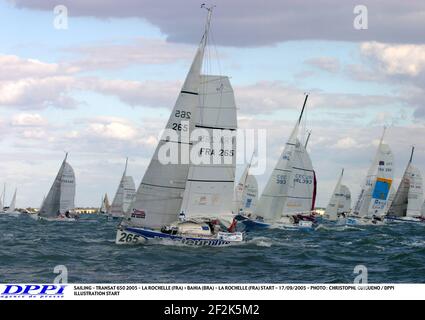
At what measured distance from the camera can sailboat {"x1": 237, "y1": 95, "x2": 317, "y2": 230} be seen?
2488 inches

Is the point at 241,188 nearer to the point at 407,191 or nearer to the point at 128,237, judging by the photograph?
the point at 407,191

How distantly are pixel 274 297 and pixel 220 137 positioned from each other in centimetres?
2818

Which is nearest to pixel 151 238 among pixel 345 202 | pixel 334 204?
pixel 334 204

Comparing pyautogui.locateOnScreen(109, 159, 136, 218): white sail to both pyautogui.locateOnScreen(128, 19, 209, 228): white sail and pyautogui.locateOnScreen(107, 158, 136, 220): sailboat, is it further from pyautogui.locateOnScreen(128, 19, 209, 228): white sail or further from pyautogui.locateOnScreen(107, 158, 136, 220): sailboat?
pyautogui.locateOnScreen(128, 19, 209, 228): white sail

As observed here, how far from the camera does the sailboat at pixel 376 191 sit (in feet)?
290

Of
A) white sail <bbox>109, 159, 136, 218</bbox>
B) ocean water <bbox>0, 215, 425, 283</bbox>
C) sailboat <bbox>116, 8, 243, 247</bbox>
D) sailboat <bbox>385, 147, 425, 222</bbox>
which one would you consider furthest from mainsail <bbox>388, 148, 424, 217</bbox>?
sailboat <bbox>116, 8, 243, 247</bbox>

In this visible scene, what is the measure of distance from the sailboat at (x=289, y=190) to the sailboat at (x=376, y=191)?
24.5 metres

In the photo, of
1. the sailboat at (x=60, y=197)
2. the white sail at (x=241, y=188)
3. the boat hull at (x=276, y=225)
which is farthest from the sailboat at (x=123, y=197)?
the boat hull at (x=276, y=225)

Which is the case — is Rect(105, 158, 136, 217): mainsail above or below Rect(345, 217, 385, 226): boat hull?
above

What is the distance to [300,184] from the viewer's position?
64500mm

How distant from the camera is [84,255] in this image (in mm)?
31203

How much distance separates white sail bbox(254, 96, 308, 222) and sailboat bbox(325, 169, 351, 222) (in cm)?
4180

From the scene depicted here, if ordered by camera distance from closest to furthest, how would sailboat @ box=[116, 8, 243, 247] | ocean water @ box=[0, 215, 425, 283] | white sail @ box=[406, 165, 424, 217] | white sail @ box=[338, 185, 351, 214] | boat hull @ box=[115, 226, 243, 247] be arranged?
ocean water @ box=[0, 215, 425, 283] < boat hull @ box=[115, 226, 243, 247] < sailboat @ box=[116, 8, 243, 247] < white sail @ box=[406, 165, 424, 217] < white sail @ box=[338, 185, 351, 214]

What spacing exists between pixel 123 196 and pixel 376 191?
36.8 m
